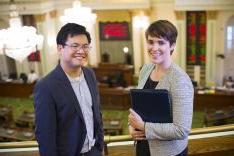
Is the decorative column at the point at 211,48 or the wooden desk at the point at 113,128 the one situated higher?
the decorative column at the point at 211,48

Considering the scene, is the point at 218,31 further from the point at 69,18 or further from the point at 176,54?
the point at 69,18

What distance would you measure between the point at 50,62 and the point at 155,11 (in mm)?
4614

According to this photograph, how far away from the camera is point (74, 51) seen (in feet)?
6.81

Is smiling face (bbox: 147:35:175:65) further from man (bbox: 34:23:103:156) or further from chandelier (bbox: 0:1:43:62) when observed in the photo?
chandelier (bbox: 0:1:43:62)

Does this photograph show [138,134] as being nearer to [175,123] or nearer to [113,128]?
[175,123]

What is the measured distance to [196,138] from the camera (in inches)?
105

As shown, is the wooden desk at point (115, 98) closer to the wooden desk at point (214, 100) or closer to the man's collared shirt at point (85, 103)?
the wooden desk at point (214, 100)

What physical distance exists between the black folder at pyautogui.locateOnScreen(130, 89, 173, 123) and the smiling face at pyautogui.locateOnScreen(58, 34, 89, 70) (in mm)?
348

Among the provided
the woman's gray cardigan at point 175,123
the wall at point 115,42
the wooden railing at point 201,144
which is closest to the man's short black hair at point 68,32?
the woman's gray cardigan at point 175,123

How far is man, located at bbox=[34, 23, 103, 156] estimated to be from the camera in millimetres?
2045

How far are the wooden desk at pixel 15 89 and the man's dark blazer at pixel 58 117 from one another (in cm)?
1123

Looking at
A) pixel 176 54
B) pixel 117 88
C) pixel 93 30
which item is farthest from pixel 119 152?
pixel 93 30

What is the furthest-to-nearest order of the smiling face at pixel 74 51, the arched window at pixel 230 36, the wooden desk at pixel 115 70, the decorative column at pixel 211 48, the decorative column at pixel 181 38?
the wooden desk at pixel 115 70 < the decorative column at pixel 181 38 < the arched window at pixel 230 36 < the decorative column at pixel 211 48 < the smiling face at pixel 74 51

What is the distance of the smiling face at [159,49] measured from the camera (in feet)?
6.59
